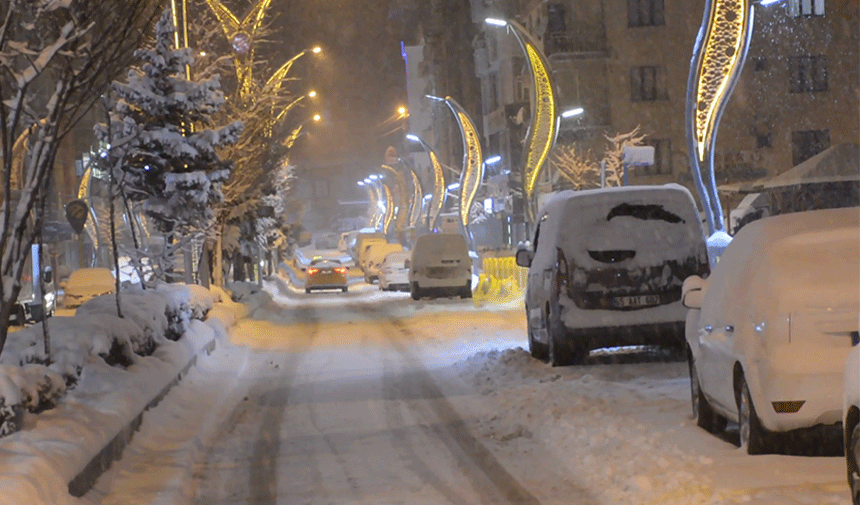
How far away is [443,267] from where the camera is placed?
35.9 m

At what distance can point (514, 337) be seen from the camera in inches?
837

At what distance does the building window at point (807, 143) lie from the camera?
192 feet

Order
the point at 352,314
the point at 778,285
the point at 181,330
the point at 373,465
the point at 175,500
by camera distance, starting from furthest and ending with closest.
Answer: the point at 352,314 → the point at 181,330 → the point at 373,465 → the point at 175,500 → the point at 778,285

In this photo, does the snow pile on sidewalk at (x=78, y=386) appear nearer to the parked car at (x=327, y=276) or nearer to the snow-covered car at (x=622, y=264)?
the snow-covered car at (x=622, y=264)

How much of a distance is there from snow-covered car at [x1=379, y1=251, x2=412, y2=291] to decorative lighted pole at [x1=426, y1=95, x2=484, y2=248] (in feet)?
12.0

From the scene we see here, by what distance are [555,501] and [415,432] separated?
11.0 ft

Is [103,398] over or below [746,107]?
below

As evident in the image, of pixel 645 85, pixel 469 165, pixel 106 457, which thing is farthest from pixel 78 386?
pixel 645 85

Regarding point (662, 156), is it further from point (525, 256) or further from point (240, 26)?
point (525, 256)

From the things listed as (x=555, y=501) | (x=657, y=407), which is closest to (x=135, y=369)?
(x=657, y=407)

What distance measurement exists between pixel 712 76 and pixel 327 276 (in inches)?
1300

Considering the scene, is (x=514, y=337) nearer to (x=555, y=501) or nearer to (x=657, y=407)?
A: (x=657, y=407)

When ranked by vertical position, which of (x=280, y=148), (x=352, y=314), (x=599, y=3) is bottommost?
(x=352, y=314)

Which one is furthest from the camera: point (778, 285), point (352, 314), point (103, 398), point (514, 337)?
point (352, 314)
